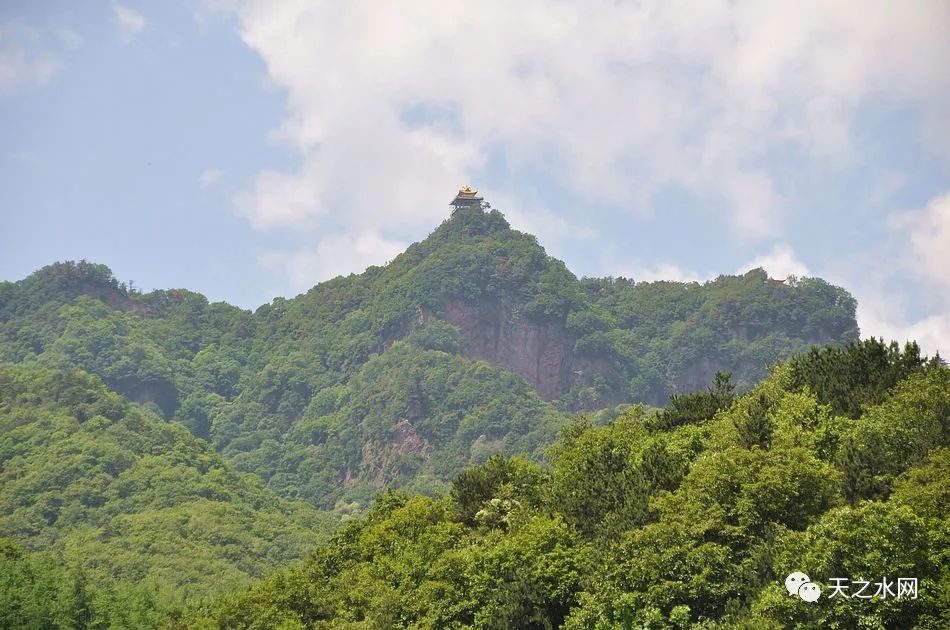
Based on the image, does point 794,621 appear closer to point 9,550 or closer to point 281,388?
point 9,550

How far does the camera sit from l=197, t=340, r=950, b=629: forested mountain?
35375 millimetres

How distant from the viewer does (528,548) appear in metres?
47.6

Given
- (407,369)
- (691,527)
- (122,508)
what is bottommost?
(691,527)

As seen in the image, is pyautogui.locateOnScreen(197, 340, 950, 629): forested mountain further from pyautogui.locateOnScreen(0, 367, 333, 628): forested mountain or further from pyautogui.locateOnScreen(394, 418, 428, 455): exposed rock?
pyautogui.locateOnScreen(394, 418, 428, 455): exposed rock

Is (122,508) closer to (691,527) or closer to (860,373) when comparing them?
(860,373)

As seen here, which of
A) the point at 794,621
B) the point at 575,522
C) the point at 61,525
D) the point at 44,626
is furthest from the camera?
the point at 61,525

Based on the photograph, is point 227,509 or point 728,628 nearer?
point 728,628

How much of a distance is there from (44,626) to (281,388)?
12871 cm

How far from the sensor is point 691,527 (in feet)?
138

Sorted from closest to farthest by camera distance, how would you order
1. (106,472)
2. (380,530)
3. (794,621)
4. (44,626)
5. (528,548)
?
(794,621)
(528,548)
(380,530)
(44,626)
(106,472)

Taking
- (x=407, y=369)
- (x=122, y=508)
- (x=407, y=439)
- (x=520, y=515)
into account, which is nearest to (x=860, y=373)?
(x=520, y=515)

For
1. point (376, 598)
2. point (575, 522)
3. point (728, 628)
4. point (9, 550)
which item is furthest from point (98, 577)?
point (728, 628)

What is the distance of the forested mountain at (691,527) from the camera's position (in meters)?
35.4

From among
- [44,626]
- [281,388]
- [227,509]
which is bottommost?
[44,626]
